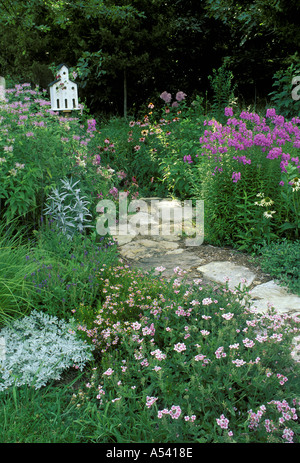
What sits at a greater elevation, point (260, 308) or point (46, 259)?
point (46, 259)

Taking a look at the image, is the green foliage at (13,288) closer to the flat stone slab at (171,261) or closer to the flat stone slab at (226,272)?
the flat stone slab at (171,261)

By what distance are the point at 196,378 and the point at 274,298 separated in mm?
1561

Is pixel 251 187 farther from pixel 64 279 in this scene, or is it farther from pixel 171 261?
pixel 64 279

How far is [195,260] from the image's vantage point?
411cm

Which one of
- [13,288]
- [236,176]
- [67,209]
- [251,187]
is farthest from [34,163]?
[251,187]

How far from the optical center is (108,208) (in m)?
4.67

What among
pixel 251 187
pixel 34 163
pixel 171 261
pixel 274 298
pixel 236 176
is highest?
pixel 34 163

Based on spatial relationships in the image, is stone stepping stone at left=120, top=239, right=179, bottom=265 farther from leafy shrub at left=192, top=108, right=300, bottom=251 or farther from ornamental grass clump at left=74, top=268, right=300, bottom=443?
ornamental grass clump at left=74, top=268, right=300, bottom=443

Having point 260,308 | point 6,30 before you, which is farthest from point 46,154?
point 6,30

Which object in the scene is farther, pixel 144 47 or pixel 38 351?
pixel 144 47

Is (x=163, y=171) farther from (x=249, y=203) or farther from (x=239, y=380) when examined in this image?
(x=239, y=380)

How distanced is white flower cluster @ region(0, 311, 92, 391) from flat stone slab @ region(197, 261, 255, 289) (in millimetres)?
1479

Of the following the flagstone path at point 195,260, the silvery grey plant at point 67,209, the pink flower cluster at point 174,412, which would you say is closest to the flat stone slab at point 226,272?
the flagstone path at point 195,260

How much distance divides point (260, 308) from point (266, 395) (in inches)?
46.9
